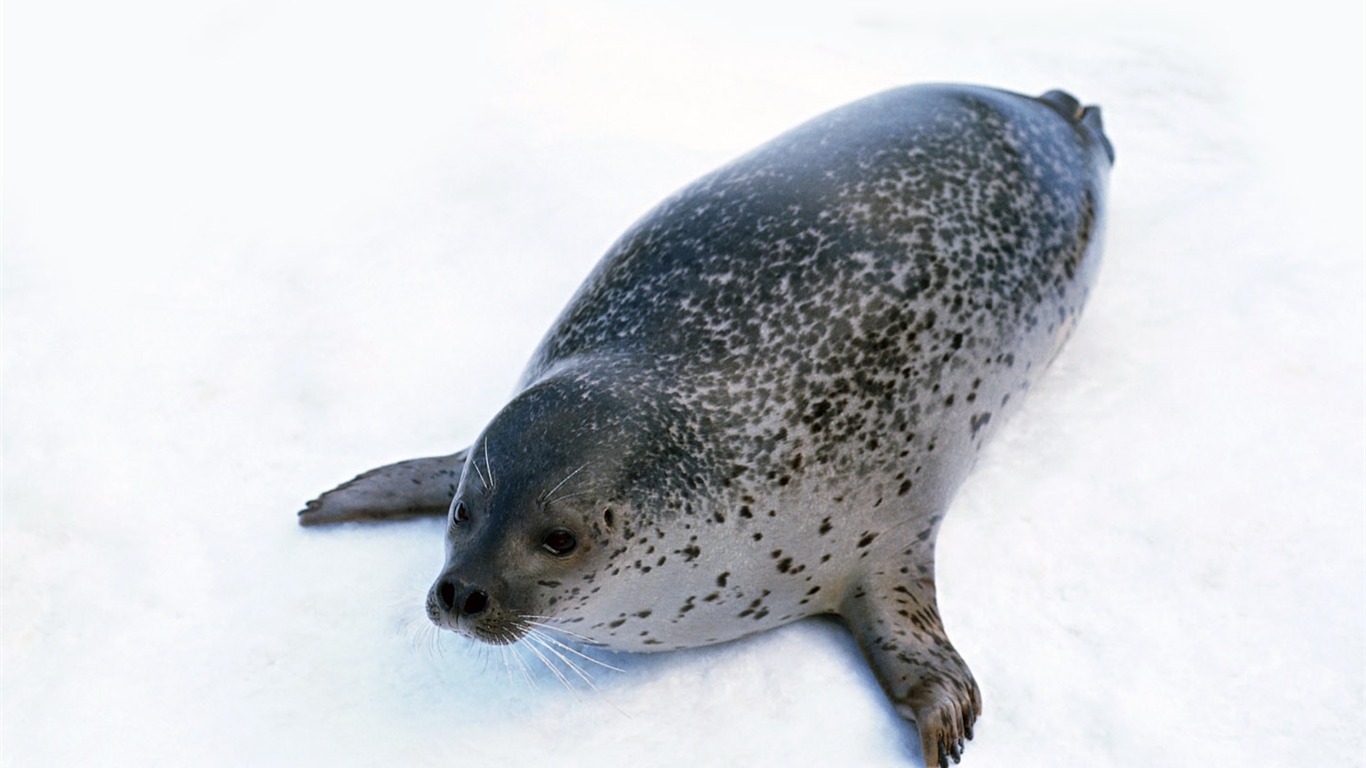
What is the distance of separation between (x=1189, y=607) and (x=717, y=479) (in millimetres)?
1150

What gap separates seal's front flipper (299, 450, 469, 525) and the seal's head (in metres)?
0.58

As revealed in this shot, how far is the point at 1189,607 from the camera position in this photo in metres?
2.99

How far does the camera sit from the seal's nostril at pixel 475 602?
8.07 ft

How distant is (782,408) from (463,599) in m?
0.83

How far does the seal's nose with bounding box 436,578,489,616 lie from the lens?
8.07 feet

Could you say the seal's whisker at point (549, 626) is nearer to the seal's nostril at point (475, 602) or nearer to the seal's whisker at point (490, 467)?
the seal's nostril at point (475, 602)

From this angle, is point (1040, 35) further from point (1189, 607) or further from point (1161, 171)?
point (1189, 607)

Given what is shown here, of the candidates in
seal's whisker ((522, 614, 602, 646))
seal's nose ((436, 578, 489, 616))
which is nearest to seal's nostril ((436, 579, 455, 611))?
seal's nose ((436, 578, 489, 616))

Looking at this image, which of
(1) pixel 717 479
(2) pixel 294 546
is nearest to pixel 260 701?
(2) pixel 294 546

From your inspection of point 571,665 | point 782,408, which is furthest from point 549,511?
point 782,408

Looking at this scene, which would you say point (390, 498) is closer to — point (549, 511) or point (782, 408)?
point (549, 511)

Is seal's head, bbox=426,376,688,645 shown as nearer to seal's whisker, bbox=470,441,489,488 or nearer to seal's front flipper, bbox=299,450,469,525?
seal's whisker, bbox=470,441,489,488

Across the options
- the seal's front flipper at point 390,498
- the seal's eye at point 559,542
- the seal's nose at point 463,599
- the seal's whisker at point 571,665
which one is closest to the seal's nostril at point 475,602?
the seal's nose at point 463,599

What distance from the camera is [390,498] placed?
329cm
